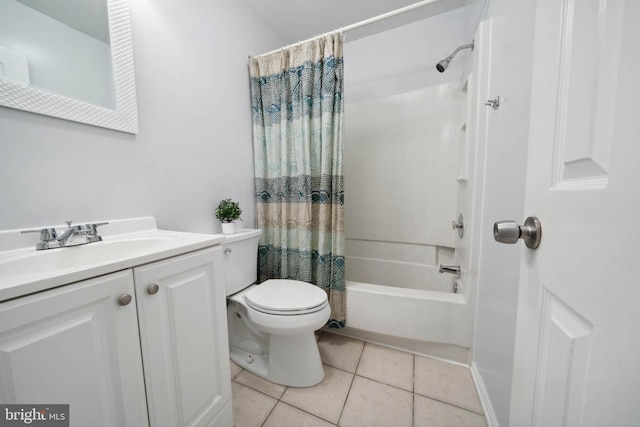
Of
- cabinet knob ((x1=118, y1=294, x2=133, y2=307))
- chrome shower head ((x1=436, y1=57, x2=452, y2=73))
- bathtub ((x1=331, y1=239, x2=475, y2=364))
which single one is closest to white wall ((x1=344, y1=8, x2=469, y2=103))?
chrome shower head ((x1=436, y1=57, x2=452, y2=73))

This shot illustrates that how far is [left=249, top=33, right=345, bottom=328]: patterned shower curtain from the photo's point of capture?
1.35 metres

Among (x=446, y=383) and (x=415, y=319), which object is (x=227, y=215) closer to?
(x=415, y=319)

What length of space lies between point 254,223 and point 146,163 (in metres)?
0.79

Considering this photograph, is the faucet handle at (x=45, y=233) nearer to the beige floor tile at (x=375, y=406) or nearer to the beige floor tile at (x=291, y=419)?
the beige floor tile at (x=291, y=419)

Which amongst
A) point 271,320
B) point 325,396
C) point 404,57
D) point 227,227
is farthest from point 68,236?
point 404,57

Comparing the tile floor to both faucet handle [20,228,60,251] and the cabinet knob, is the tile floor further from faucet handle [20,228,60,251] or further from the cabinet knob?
faucet handle [20,228,60,251]

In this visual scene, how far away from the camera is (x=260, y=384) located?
1155 millimetres

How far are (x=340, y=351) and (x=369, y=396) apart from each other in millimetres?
335

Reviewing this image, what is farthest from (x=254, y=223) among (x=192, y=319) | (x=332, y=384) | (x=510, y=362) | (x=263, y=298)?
(x=510, y=362)

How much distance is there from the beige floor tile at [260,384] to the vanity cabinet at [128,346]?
0.28 metres

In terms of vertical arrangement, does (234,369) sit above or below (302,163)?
below

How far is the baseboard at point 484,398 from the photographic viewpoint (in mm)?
890

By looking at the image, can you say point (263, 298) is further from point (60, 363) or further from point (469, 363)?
point (469, 363)

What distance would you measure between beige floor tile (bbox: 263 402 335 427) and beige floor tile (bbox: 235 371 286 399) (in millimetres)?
88
